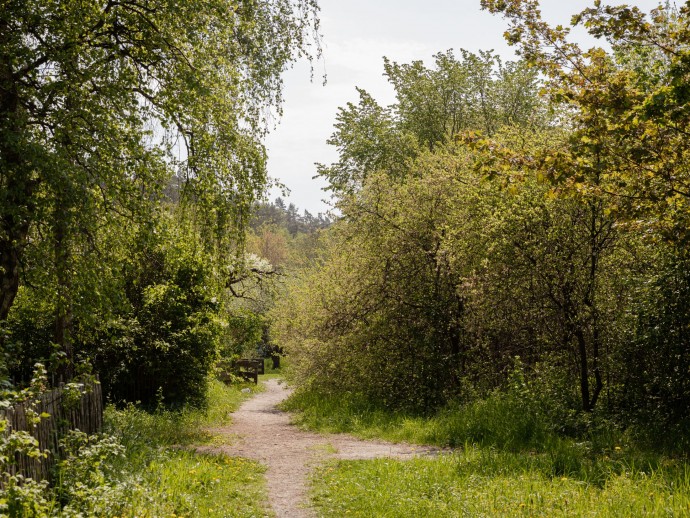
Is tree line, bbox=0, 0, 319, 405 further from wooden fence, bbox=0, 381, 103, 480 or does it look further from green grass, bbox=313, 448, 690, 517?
green grass, bbox=313, 448, 690, 517

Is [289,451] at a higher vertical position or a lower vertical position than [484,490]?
lower

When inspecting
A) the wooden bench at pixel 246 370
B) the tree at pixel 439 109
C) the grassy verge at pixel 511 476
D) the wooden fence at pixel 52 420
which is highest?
the tree at pixel 439 109

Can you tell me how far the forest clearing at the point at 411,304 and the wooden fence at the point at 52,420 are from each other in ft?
0.14

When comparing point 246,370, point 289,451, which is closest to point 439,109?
point 246,370

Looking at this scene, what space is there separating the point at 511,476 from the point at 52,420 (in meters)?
5.59

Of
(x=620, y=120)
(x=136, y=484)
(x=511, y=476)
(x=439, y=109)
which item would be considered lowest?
(x=511, y=476)

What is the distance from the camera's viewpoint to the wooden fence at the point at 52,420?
6121 mm

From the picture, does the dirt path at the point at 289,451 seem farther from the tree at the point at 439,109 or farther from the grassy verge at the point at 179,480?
the tree at the point at 439,109

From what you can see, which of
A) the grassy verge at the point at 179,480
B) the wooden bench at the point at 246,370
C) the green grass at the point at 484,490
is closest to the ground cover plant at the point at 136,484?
the grassy verge at the point at 179,480

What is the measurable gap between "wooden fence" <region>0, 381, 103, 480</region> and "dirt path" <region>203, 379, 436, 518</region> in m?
2.68

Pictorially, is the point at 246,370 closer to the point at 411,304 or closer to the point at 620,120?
the point at 411,304

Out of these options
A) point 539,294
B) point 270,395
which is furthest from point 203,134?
point 270,395

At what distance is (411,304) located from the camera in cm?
1642

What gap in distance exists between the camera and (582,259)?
38.1ft
